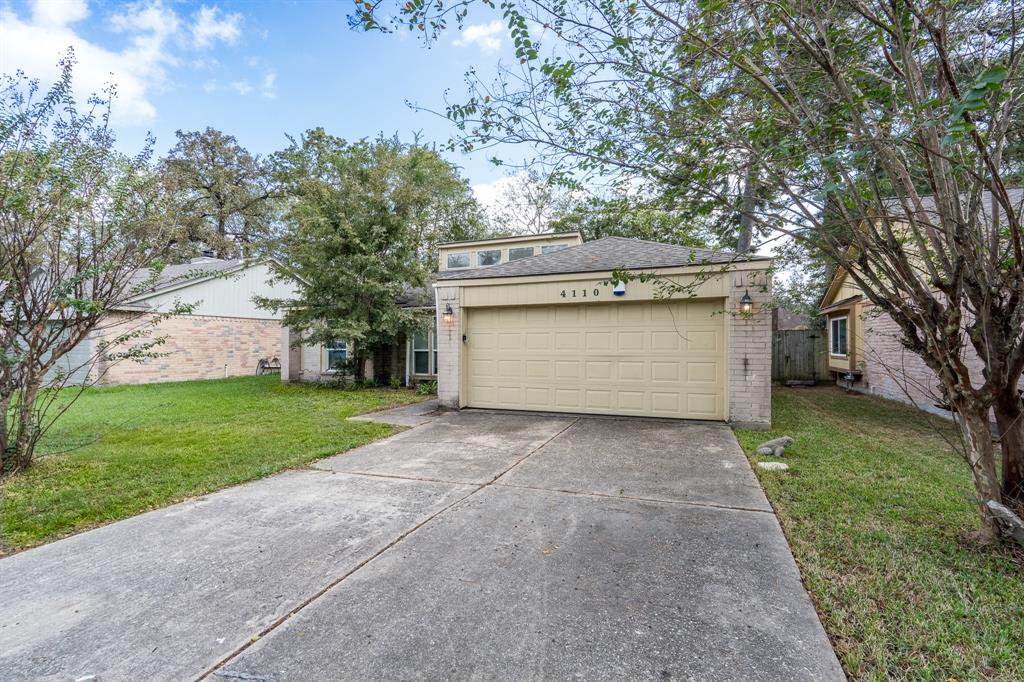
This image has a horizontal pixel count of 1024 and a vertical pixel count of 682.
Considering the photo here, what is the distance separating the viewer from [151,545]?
124 inches

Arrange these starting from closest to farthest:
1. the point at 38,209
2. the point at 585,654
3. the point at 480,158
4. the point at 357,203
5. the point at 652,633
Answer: the point at 585,654
the point at 652,633
the point at 480,158
the point at 38,209
the point at 357,203

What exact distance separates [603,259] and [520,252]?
5.81 m

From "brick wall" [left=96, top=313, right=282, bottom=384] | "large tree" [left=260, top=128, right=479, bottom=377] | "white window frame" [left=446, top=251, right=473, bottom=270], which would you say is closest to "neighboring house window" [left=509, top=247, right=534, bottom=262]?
"white window frame" [left=446, top=251, right=473, bottom=270]

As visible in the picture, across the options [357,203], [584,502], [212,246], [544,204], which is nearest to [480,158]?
[584,502]

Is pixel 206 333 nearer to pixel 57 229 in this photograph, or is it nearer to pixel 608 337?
pixel 57 229

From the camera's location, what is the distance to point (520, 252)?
14.2 metres

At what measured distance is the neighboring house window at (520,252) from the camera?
14125 millimetres

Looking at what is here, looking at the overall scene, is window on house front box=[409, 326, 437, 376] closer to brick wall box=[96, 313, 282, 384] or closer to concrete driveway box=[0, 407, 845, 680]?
brick wall box=[96, 313, 282, 384]

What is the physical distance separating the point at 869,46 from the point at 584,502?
3.80m

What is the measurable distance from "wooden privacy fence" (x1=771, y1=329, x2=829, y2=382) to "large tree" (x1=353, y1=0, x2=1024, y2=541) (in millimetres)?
11897

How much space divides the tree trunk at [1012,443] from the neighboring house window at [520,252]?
38.7ft

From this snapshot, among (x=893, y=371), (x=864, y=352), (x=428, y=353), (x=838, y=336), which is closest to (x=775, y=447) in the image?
(x=893, y=371)

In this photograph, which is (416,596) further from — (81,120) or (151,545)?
(81,120)

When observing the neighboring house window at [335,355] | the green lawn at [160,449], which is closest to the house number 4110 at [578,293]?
the green lawn at [160,449]
